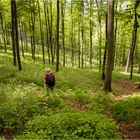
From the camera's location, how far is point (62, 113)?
12.5 m

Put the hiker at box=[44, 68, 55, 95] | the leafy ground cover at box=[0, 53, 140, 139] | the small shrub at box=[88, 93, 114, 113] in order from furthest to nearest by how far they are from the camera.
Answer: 1. the hiker at box=[44, 68, 55, 95]
2. the small shrub at box=[88, 93, 114, 113]
3. the leafy ground cover at box=[0, 53, 140, 139]

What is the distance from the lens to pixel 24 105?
13.8 meters

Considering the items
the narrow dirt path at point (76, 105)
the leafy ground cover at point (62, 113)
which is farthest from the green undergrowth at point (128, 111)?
the narrow dirt path at point (76, 105)

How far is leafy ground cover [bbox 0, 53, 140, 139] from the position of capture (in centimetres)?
1015

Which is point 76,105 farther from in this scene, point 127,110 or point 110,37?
point 110,37

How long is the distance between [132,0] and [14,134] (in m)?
22.1

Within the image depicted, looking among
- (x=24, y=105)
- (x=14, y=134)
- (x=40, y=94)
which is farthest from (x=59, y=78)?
(x=14, y=134)

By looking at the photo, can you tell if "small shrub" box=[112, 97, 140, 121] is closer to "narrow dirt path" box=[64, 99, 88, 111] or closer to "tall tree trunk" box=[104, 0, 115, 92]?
"narrow dirt path" box=[64, 99, 88, 111]

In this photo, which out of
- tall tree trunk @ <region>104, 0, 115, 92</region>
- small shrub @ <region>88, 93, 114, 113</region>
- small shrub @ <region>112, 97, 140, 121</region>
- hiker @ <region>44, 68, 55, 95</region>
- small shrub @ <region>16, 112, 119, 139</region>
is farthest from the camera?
tall tree trunk @ <region>104, 0, 115, 92</region>

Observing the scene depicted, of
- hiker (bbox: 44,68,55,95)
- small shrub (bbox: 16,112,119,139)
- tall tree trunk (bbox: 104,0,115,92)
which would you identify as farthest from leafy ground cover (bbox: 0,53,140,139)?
tall tree trunk (bbox: 104,0,115,92)

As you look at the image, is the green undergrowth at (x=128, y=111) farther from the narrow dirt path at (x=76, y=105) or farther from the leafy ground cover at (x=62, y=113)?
the narrow dirt path at (x=76, y=105)

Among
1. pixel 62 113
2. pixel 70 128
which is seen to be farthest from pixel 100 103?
pixel 70 128

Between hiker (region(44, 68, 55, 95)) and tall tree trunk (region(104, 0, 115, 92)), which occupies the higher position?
tall tree trunk (region(104, 0, 115, 92))

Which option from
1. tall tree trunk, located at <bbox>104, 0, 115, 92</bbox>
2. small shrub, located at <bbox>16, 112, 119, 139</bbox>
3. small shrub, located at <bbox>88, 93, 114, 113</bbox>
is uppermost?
tall tree trunk, located at <bbox>104, 0, 115, 92</bbox>
